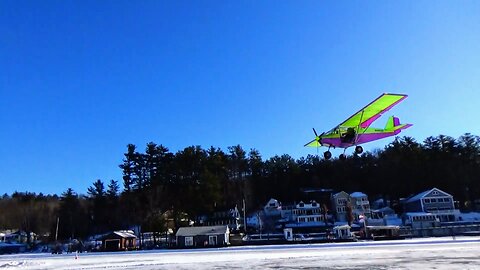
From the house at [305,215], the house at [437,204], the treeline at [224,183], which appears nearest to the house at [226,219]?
the treeline at [224,183]

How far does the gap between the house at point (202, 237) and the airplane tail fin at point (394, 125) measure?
4419cm

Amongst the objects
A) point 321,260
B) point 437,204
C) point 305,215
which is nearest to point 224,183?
point 305,215

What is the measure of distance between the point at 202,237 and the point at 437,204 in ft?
168

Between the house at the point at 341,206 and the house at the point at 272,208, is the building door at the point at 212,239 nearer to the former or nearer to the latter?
the house at the point at 272,208

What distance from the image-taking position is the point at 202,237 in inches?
2680

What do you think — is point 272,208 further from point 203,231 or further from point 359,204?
point 203,231

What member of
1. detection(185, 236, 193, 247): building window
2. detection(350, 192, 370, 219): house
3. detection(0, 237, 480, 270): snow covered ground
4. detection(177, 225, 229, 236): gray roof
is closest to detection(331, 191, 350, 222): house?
detection(350, 192, 370, 219): house

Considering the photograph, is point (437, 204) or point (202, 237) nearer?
point (202, 237)

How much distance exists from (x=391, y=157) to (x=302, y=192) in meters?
23.5

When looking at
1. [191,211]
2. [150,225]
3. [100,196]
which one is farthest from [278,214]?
[100,196]

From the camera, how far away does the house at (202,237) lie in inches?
2626

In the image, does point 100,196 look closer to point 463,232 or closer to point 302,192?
point 302,192

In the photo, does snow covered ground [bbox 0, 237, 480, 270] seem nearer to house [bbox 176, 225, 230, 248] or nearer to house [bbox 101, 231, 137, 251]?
house [bbox 101, 231, 137, 251]

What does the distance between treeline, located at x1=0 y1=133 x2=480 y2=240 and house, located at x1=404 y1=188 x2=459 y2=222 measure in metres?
6.86
